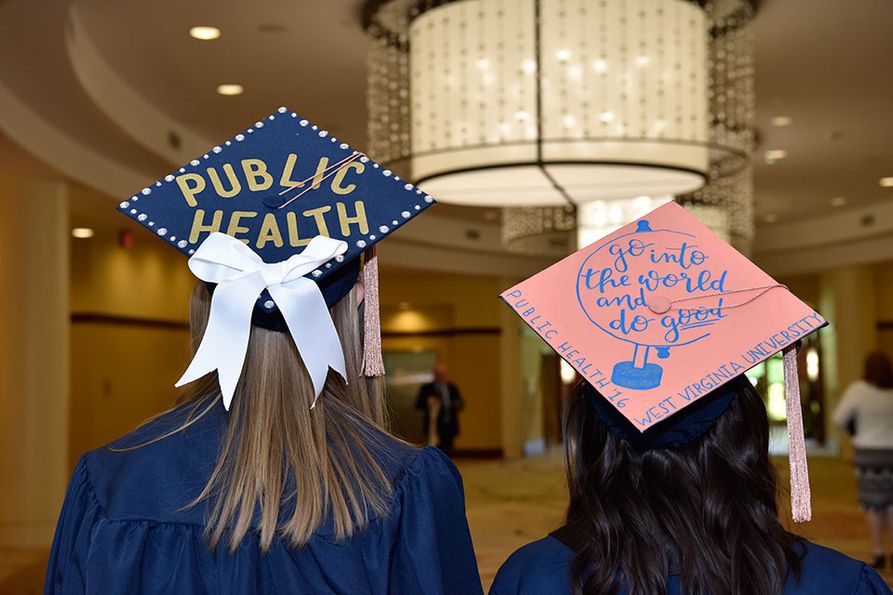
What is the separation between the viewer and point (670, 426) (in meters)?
1.75

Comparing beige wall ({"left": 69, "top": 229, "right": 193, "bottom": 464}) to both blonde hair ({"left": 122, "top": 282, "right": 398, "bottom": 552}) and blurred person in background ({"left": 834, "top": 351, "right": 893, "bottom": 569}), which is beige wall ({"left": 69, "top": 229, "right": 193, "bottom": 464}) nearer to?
blurred person in background ({"left": 834, "top": 351, "right": 893, "bottom": 569})

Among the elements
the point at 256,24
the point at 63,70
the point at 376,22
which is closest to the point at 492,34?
the point at 376,22

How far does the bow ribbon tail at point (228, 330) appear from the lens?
1721 millimetres

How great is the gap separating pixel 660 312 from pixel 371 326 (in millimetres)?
471

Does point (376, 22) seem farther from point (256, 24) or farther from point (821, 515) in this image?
point (821, 515)

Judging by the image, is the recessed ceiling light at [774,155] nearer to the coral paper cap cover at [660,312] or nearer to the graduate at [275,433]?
the coral paper cap cover at [660,312]

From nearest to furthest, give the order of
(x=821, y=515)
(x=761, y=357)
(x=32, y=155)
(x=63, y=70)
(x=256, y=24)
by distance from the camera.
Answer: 1. (x=761, y=357)
2. (x=63, y=70)
3. (x=256, y=24)
4. (x=32, y=155)
5. (x=821, y=515)

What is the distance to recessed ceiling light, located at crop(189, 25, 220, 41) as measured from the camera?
7367 mm

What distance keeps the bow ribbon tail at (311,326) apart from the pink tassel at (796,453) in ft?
2.44

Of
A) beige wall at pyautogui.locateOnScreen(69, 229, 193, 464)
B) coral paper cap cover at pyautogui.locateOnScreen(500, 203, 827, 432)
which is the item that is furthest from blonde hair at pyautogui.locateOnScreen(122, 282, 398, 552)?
beige wall at pyautogui.locateOnScreen(69, 229, 193, 464)

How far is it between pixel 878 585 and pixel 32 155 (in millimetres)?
7310

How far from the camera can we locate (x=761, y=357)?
1.79 metres

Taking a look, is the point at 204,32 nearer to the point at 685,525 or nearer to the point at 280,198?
the point at 280,198

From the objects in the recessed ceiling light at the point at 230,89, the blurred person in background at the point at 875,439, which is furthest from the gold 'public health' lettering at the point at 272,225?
the recessed ceiling light at the point at 230,89
